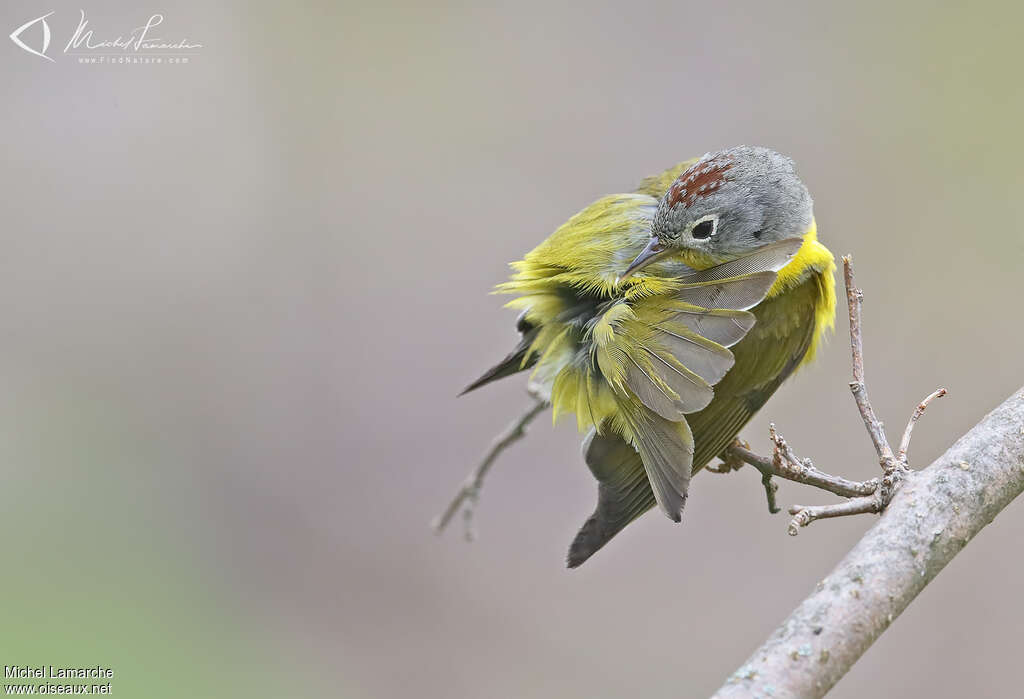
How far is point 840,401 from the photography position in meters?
5.41

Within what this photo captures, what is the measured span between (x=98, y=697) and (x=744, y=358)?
3.48 meters

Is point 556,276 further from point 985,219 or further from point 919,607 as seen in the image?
point 985,219

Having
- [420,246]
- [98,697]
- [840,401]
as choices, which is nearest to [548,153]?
[420,246]

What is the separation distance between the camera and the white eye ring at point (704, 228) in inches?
123

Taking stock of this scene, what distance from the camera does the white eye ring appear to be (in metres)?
3.13

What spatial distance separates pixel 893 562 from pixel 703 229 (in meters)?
1.51

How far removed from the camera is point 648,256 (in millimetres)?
3107
